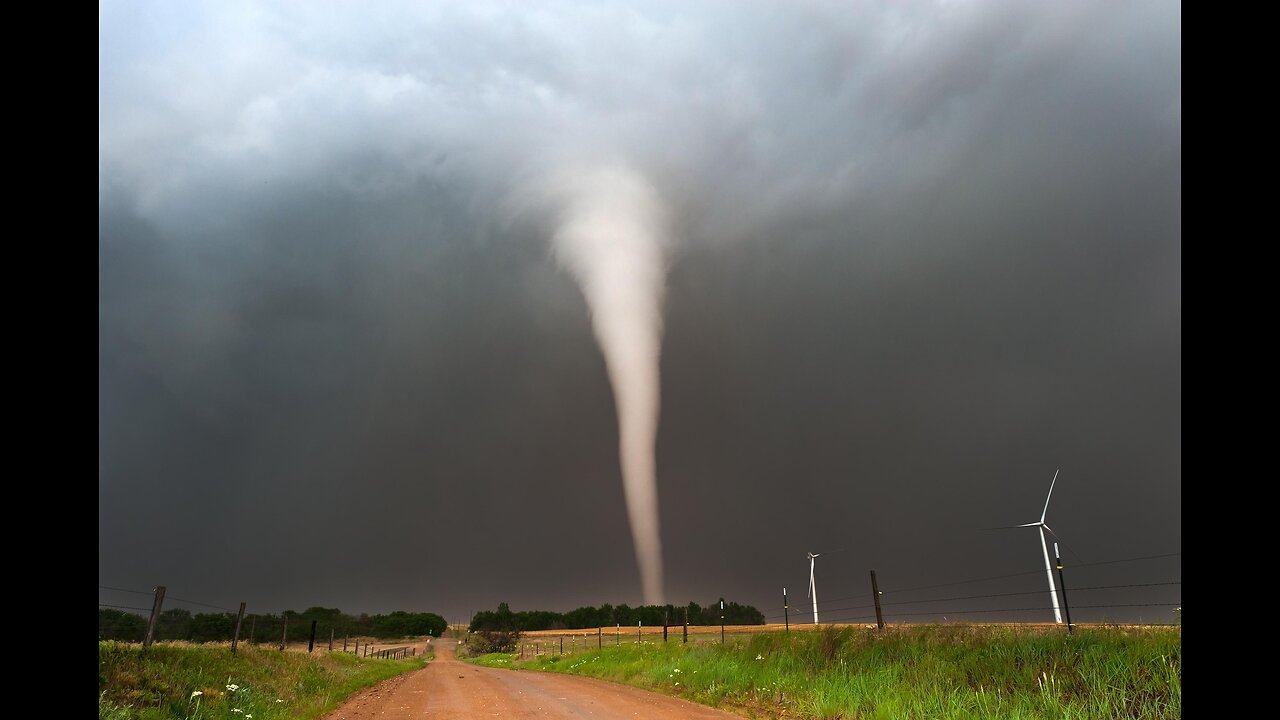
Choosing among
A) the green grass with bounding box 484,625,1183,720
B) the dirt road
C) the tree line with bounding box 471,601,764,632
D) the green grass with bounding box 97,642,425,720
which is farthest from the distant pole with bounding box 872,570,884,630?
the tree line with bounding box 471,601,764,632

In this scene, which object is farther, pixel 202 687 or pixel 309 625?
pixel 309 625

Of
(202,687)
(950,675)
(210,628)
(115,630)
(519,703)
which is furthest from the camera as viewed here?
(210,628)

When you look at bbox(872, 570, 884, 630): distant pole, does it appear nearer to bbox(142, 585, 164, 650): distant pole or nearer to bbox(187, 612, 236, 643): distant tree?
bbox(142, 585, 164, 650): distant pole

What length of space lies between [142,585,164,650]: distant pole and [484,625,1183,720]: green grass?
14.1 m

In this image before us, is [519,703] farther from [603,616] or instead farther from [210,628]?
[603,616]

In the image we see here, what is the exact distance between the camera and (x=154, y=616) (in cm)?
1883

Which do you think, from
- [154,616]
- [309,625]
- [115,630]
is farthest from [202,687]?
[309,625]

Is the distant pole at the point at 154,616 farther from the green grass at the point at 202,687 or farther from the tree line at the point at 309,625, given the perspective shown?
the tree line at the point at 309,625

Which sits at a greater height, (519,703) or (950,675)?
(950,675)

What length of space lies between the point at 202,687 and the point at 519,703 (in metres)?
6.92

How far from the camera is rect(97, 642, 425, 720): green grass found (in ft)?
42.2
